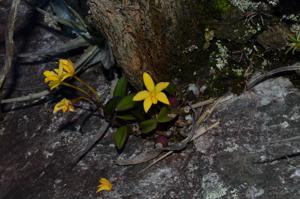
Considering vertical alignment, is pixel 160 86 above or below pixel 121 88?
above

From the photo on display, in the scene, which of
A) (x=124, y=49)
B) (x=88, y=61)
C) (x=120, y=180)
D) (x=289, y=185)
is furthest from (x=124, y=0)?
(x=289, y=185)

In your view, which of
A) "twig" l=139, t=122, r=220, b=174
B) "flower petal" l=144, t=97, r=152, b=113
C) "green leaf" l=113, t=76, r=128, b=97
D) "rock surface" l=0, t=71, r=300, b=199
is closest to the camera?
"rock surface" l=0, t=71, r=300, b=199

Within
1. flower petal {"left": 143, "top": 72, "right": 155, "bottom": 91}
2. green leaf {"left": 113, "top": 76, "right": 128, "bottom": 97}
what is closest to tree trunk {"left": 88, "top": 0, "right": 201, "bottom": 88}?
green leaf {"left": 113, "top": 76, "right": 128, "bottom": 97}

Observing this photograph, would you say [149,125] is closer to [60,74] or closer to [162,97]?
[162,97]

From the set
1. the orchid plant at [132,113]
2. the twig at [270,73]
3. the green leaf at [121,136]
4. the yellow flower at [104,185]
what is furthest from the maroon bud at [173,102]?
the yellow flower at [104,185]

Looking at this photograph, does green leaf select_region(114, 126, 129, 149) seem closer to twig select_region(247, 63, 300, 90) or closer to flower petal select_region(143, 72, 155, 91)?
flower petal select_region(143, 72, 155, 91)

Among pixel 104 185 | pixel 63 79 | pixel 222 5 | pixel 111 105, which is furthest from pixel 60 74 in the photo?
pixel 222 5
